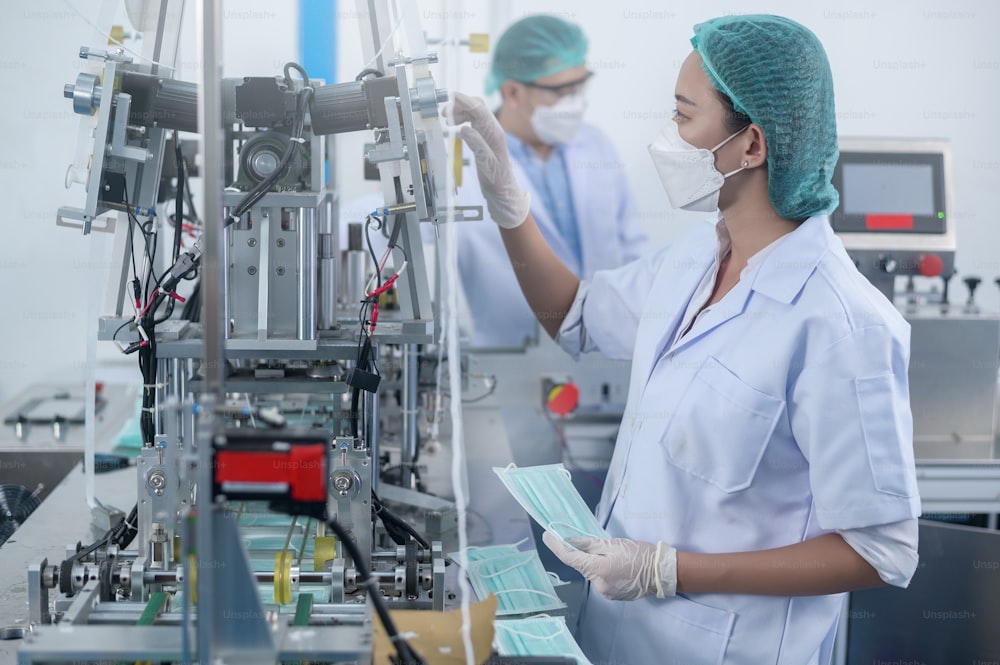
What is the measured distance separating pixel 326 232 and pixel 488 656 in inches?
26.9

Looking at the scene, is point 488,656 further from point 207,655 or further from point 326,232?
point 326,232

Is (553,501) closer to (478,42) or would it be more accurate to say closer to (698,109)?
(698,109)

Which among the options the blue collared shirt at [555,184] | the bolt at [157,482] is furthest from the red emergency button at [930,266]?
the bolt at [157,482]

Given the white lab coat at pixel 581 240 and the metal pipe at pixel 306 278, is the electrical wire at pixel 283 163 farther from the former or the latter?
the white lab coat at pixel 581 240

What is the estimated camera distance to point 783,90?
1285 mm

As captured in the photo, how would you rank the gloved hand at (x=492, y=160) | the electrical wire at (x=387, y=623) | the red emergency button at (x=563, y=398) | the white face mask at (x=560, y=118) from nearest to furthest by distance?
1. the electrical wire at (x=387, y=623)
2. the gloved hand at (x=492, y=160)
3. the red emergency button at (x=563, y=398)
4. the white face mask at (x=560, y=118)

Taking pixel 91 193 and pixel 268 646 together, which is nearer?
pixel 268 646

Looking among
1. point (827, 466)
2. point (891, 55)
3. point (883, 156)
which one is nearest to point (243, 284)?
point (827, 466)

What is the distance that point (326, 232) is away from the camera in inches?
54.8

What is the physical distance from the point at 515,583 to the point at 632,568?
8.9 inches

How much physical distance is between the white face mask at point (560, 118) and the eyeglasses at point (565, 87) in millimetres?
16

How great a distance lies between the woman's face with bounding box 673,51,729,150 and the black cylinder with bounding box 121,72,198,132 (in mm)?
703

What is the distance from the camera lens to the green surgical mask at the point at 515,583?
53.4 inches

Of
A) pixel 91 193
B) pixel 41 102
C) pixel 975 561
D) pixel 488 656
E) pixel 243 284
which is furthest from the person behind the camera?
pixel 41 102
